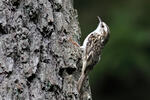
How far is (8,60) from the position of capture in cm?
322

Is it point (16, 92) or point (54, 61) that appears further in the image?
point (54, 61)

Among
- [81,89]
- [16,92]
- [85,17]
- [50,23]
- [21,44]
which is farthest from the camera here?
[85,17]

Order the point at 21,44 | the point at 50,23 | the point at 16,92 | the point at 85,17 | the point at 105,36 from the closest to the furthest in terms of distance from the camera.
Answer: the point at 16,92, the point at 21,44, the point at 50,23, the point at 105,36, the point at 85,17

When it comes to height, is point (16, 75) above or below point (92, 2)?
below

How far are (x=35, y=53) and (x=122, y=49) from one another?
4.00 meters

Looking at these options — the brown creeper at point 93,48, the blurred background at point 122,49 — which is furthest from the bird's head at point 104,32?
the blurred background at point 122,49

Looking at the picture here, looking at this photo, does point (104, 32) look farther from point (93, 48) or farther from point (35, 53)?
point (35, 53)

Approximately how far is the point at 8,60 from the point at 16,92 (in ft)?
0.78

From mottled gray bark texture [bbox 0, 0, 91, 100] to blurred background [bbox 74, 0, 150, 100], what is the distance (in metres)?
3.50

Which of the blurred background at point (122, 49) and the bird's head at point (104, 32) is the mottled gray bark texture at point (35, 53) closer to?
the bird's head at point (104, 32)

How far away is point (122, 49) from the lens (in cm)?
722

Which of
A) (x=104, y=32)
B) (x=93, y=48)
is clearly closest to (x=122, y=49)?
(x=104, y=32)

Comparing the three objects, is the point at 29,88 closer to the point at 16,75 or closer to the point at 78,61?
the point at 16,75

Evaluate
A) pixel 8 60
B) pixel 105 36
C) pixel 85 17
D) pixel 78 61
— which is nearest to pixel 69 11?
pixel 78 61
